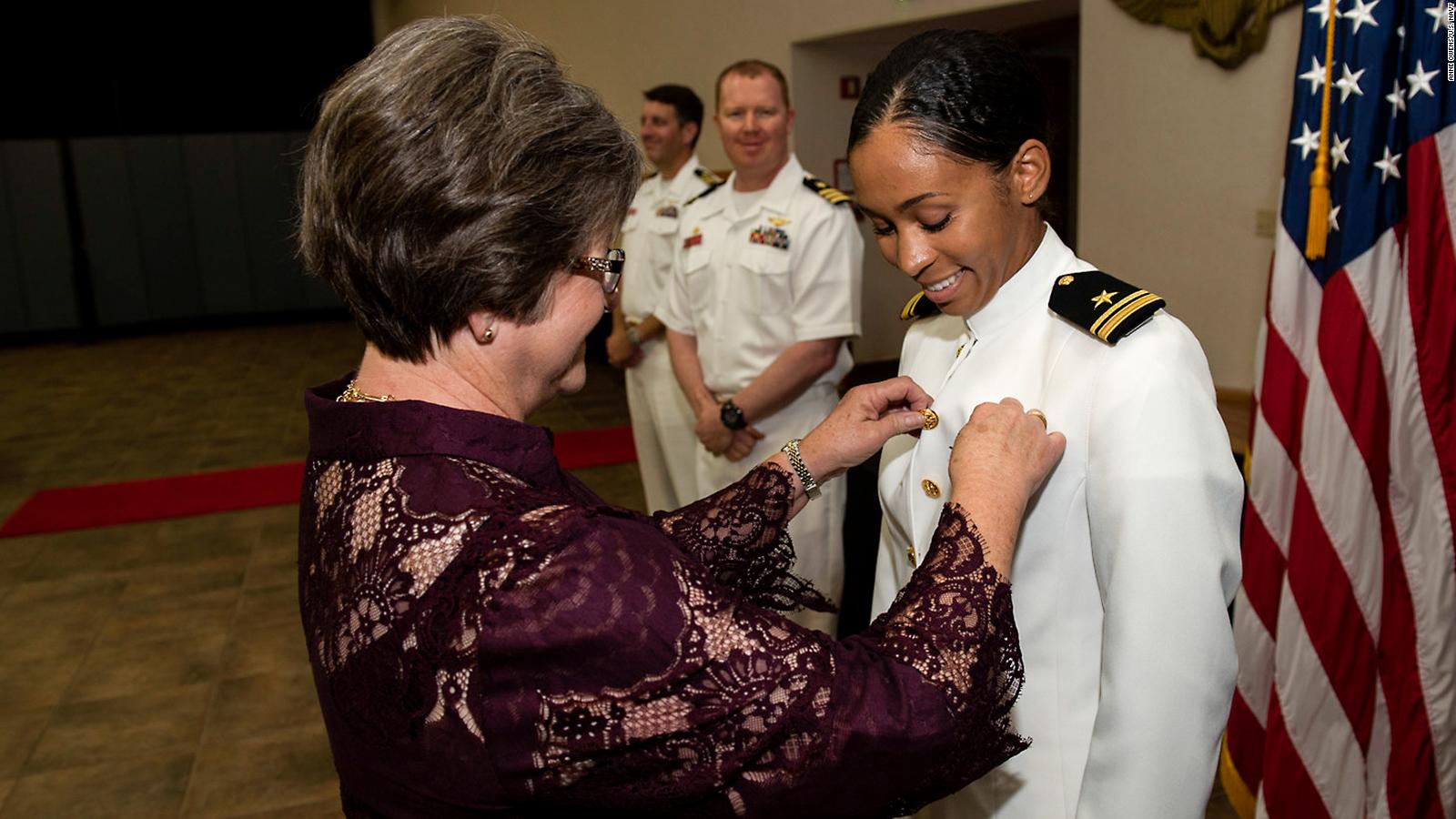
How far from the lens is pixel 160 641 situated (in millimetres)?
4090

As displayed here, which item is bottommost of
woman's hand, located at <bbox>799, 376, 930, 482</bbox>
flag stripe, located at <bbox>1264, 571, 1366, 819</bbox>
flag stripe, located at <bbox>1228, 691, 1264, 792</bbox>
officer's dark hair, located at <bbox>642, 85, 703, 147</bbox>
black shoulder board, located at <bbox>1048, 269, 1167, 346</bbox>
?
flag stripe, located at <bbox>1228, 691, 1264, 792</bbox>

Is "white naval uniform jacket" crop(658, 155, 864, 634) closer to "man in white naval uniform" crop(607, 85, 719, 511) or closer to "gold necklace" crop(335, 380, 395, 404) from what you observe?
"man in white naval uniform" crop(607, 85, 719, 511)

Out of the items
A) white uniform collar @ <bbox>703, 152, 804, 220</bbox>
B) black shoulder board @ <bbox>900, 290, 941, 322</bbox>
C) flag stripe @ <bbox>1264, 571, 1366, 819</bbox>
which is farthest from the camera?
white uniform collar @ <bbox>703, 152, 804, 220</bbox>

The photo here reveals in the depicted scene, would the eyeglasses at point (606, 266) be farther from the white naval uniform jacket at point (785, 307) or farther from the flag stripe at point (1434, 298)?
the white naval uniform jacket at point (785, 307)

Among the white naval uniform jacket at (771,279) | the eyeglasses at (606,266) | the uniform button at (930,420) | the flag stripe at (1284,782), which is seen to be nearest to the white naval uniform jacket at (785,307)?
the white naval uniform jacket at (771,279)

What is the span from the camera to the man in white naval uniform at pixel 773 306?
3191 millimetres

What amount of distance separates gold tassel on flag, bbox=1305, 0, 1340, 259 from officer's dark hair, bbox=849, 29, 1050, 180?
47.4 inches

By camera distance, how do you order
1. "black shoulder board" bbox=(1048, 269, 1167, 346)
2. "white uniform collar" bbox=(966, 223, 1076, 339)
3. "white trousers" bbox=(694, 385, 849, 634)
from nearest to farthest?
1. "black shoulder board" bbox=(1048, 269, 1167, 346)
2. "white uniform collar" bbox=(966, 223, 1076, 339)
3. "white trousers" bbox=(694, 385, 849, 634)

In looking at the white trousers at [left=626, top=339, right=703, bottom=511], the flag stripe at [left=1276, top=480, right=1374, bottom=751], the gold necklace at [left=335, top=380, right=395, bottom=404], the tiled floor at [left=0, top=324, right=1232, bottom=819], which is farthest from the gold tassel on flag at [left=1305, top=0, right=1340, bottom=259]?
the white trousers at [left=626, top=339, right=703, bottom=511]

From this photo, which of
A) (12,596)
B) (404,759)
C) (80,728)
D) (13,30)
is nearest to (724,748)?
(404,759)

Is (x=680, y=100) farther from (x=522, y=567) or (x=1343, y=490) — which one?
(x=522, y=567)

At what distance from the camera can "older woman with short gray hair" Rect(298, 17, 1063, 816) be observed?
903 mm

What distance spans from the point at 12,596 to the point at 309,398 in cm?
434

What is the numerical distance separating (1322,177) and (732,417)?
1660 millimetres
